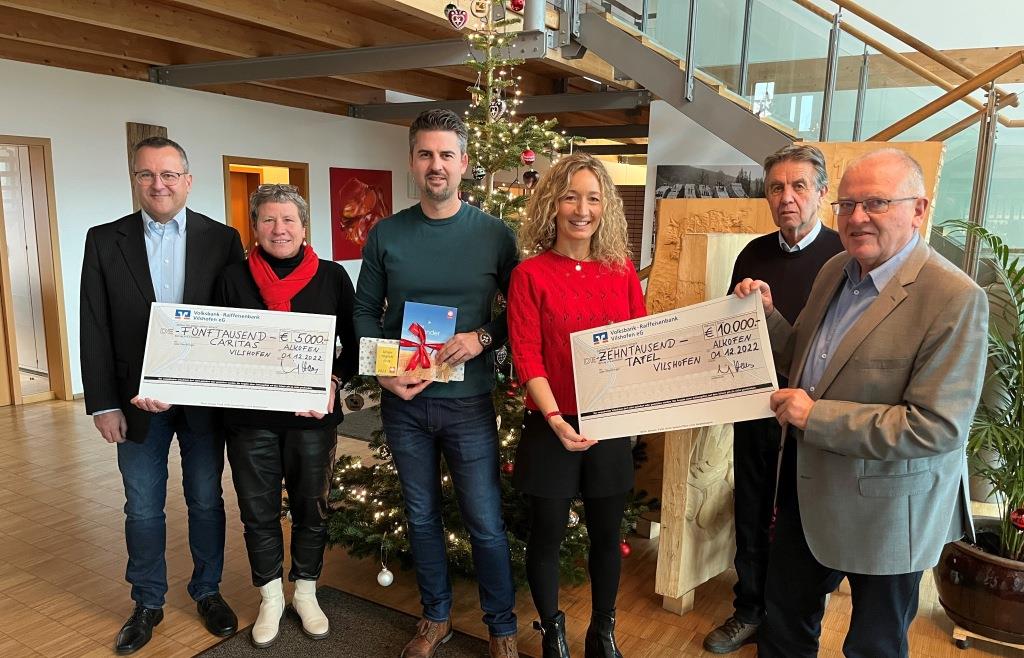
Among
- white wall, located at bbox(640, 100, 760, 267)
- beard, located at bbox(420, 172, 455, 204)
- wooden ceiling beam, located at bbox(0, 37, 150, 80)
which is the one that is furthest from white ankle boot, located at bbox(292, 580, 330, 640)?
wooden ceiling beam, located at bbox(0, 37, 150, 80)

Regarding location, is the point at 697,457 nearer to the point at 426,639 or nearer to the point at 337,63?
the point at 426,639

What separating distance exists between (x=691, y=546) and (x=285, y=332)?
1714 millimetres

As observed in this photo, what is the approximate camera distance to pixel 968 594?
2410 millimetres

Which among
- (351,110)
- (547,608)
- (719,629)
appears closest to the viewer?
(547,608)

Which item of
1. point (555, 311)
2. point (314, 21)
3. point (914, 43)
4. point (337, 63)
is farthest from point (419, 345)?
point (337, 63)

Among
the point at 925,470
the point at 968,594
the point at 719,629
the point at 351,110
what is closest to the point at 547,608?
the point at 719,629

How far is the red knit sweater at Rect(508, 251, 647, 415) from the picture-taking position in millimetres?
1954

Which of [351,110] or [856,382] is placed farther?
[351,110]

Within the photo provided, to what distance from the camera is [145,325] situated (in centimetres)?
225

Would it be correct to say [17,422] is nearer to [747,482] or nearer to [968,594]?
[747,482]

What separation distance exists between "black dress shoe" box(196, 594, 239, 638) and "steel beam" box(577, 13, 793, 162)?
13.3 ft

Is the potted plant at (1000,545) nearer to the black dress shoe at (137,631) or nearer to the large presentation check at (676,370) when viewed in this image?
the large presentation check at (676,370)

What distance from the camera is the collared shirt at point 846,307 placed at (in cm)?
149

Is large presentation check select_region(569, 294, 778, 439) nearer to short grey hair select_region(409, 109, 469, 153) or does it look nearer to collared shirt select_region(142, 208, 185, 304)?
short grey hair select_region(409, 109, 469, 153)
